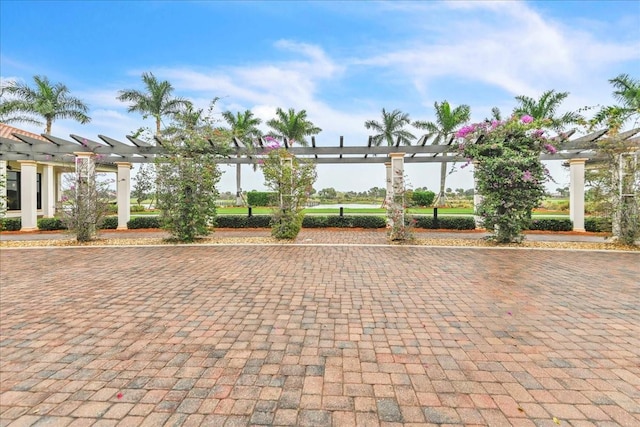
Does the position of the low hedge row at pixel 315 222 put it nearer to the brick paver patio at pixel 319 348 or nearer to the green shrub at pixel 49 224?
the green shrub at pixel 49 224

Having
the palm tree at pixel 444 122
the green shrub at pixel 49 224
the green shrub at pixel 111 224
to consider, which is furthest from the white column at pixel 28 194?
the palm tree at pixel 444 122

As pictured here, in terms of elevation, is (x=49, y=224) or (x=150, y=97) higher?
(x=150, y=97)

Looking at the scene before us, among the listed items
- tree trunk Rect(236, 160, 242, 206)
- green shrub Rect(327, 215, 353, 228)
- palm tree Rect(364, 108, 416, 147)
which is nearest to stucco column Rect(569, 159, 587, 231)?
green shrub Rect(327, 215, 353, 228)

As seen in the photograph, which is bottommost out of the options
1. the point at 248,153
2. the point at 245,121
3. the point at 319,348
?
the point at 319,348

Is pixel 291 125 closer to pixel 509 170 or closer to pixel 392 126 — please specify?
pixel 392 126

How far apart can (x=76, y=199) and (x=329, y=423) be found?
10804 mm

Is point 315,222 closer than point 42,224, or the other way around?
point 42,224

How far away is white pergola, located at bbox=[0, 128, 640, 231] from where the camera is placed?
10250 millimetres

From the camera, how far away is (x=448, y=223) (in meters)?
13.3

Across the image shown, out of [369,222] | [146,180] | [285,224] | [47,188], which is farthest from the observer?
[47,188]

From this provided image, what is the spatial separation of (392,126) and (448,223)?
18449 mm

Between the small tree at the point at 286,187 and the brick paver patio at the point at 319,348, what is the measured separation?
4204 mm

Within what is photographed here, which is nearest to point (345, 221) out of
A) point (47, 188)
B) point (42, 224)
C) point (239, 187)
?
point (42, 224)

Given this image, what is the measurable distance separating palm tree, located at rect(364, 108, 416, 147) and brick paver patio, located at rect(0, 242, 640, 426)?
25.0 metres
